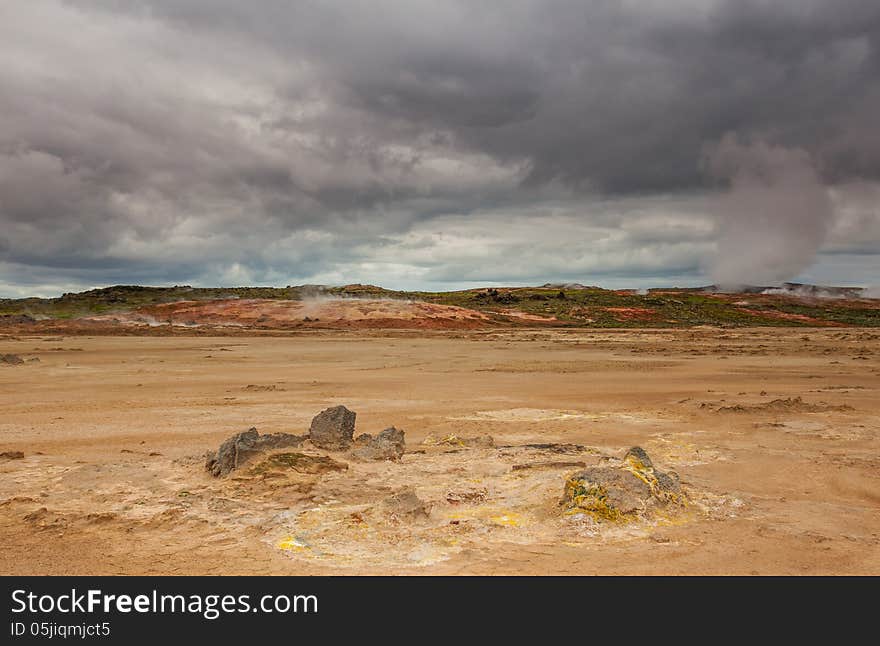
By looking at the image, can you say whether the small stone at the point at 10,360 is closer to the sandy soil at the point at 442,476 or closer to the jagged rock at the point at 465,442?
the sandy soil at the point at 442,476

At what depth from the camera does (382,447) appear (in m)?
12.0

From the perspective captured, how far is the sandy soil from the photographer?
7.33 metres

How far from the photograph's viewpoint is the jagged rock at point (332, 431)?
12156 millimetres

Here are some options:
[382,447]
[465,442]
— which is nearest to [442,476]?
[382,447]

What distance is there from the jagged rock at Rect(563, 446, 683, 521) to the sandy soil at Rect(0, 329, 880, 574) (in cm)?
28

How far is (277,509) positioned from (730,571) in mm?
5964

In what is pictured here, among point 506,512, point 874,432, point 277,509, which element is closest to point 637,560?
point 506,512

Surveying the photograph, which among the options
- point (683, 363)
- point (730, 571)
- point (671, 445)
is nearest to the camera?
point (730, 571)

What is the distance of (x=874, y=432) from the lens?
589 inches

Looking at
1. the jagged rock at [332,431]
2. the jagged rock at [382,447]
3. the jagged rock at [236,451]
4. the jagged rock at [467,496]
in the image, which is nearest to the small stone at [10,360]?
the jagged rock at [236,451]

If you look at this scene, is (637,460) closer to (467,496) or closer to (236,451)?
(467,496)

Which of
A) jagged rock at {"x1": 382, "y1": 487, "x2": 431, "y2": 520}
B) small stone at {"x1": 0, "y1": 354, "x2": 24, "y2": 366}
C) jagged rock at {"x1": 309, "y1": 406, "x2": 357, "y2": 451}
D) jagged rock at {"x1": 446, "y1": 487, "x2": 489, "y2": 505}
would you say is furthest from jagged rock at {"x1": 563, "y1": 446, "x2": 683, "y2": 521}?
small stone at {"x1": 0, "y1": 354, "x2": 24, "y2": 366}

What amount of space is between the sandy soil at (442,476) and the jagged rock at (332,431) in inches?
26.4
